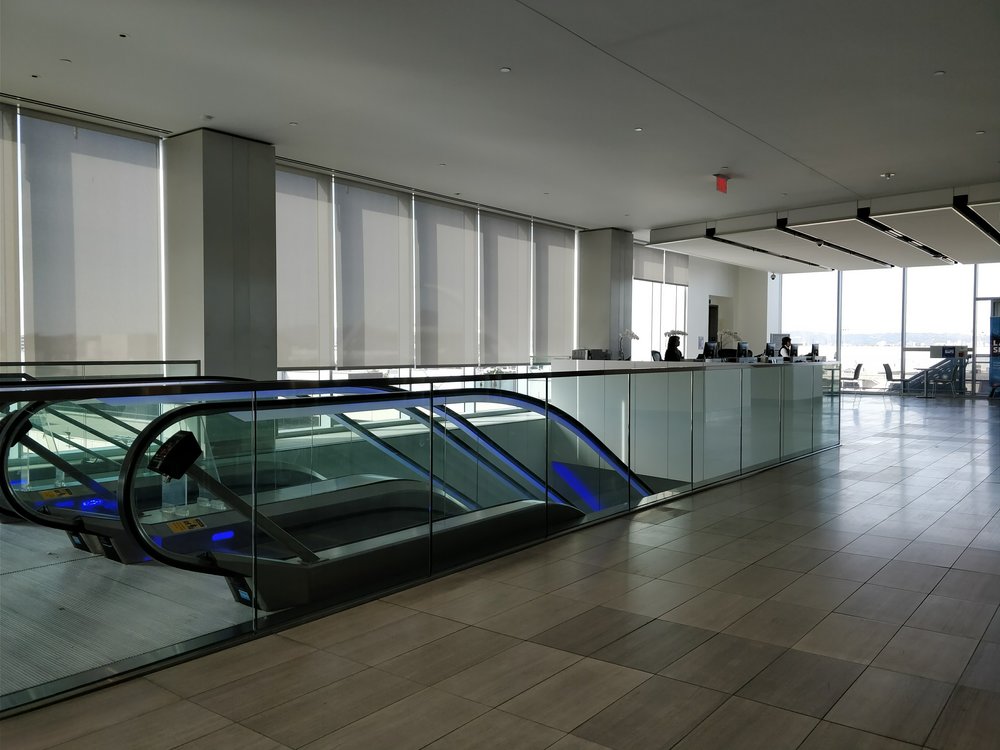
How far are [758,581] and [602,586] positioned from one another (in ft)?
3.01

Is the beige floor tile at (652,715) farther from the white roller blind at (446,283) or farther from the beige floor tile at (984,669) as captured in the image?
the white roller blind at (446,283)

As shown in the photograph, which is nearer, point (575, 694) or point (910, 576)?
point (575, 694)

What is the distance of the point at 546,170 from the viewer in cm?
973

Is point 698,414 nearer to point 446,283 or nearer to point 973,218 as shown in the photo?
point 446,283

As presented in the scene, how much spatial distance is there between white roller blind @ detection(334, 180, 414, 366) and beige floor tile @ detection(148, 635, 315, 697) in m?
7.49

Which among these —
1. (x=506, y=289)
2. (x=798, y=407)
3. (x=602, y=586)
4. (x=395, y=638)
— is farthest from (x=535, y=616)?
(x=506, y=289)

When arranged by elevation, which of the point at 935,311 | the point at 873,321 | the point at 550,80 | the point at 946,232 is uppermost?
the point at 550,80

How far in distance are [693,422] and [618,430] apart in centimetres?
114

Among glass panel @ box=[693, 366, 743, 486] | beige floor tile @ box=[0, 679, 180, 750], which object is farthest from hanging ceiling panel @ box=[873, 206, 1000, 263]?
beige floor tile @ box=[0, 679, 180, 750]

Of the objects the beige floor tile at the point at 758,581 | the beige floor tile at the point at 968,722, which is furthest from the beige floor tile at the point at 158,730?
the beige floor tile at the point at 758,581

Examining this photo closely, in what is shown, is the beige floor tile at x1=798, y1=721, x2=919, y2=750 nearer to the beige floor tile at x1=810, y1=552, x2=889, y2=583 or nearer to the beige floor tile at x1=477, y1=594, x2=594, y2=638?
the beige floor tile at x1=477, y1=594, x2=594, y2=638

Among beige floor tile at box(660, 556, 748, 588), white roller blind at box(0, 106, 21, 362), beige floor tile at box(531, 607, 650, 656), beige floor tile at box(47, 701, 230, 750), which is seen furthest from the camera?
white roller blind at box(0, 106, 21, 362)

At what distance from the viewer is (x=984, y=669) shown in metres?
2.97

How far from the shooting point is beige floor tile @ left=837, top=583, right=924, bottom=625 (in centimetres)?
358
